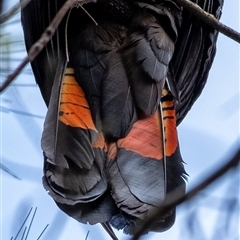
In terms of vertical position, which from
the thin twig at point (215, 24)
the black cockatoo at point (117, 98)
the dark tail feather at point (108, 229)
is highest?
the thin twig at point (215, 24)

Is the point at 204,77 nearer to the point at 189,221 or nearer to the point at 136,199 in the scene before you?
the point at 136,199

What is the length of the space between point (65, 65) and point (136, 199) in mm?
826

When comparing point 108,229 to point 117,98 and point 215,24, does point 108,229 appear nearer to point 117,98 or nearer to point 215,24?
point 117,98

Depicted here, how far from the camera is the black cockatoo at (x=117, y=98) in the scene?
2488 millimetres

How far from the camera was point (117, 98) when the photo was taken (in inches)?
113

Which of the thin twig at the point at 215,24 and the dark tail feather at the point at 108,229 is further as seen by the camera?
the dark tail feather at the point at 108,229

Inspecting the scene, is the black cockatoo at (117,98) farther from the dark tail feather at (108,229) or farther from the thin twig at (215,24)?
the thin twig at (215,24)

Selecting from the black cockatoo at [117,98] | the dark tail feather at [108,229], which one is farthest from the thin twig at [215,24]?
the dark tail feather at [108,229]

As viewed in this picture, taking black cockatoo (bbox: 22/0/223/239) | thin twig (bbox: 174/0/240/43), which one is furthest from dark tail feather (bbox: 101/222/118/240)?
thin twig (bbox: 174/0/240/43)

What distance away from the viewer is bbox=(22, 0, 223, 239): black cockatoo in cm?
249

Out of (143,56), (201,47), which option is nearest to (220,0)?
(201,47)

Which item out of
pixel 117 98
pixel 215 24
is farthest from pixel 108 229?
pixel 215 24

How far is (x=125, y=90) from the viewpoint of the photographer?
2.91 meters

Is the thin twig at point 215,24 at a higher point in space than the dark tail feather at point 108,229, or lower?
higher
